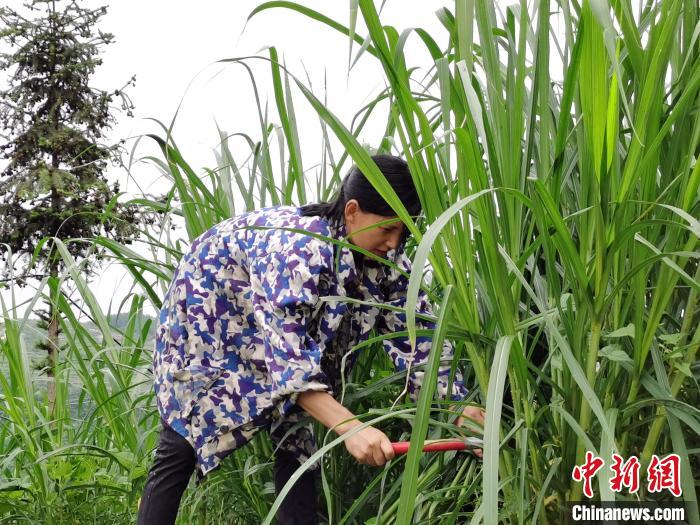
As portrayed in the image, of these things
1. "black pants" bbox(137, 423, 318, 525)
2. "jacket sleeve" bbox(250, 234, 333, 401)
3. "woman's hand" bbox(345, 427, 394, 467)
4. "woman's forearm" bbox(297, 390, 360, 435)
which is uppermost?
"jacket sleeve" bbox(250, 234, 333, 401)

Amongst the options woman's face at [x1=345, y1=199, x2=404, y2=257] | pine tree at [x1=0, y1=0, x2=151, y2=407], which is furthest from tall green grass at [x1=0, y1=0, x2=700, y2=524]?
pine tree at [x1=0, y1=0, x2=151, y2=407]

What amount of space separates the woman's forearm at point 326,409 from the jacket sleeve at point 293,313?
2 centimetres

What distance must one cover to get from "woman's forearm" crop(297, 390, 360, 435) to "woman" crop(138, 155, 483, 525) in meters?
0.08

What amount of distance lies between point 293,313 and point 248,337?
270mm

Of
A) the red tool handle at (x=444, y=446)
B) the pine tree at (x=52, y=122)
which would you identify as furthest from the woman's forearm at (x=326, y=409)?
the pine tree at (x=52, y=122)

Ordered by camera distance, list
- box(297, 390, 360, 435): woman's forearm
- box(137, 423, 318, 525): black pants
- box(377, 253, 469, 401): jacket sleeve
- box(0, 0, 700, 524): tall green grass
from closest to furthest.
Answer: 1. box(0, 0, 700, 524): tall green grass
2. box(297, 390, 360, 435): woman's forearm
3. box(377, 253, 469, 401): jacket sleeve
4. box(137, 423, 318, 525): black pants

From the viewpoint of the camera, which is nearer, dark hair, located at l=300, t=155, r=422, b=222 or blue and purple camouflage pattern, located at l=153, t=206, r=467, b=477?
dark hair, located at l=300, t=155, r=422, b=222

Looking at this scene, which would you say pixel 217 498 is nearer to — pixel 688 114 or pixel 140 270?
pixel 140 270

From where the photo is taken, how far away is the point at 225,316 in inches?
75.3

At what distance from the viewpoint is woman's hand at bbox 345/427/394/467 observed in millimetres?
1459

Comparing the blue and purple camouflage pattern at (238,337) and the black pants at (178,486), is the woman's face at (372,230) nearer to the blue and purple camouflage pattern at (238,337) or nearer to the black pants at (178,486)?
the blue and purple camouflage pattern at (238,337)

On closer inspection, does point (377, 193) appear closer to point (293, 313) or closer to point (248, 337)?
point (293, 313)

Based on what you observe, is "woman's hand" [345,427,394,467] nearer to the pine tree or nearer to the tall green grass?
the tall green grass

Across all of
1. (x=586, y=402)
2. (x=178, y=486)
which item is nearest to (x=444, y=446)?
(x=586, y=402)
